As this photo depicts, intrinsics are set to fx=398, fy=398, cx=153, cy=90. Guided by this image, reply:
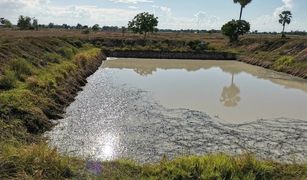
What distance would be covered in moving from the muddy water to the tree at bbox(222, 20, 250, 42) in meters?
42.3

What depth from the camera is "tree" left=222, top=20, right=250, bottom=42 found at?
2805 inches

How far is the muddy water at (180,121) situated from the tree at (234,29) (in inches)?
1665

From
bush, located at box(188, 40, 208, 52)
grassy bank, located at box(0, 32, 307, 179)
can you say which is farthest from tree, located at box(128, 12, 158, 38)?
grassy bank, located at box(0, 32, 307, 179)

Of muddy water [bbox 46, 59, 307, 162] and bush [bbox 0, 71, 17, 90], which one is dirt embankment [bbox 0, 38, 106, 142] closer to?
bush [bbox 0, 71, 17, 90]

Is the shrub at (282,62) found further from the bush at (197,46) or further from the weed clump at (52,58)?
the weed clump at (52,58)

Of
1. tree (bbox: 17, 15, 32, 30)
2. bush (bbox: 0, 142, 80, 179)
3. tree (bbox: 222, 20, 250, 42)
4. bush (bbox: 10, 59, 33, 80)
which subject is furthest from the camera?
tree (bbox: 17, 15, 32, 30)

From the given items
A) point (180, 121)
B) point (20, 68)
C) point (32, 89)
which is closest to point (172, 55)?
point (20, 68)

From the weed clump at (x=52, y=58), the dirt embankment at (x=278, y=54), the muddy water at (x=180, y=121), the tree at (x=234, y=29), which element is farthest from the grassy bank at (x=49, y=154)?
the tree at (x=234, y=29)

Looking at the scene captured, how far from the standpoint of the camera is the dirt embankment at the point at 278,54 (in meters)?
39.8

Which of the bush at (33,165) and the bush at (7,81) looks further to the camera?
the bush at (7,81)

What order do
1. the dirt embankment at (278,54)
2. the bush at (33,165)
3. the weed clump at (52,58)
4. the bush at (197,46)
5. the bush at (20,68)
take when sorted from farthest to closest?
the bush at (197,46) < the dirt embankment at (278,54) < the weed clump at (52,58) < the bush at (20,68) < the bush at (33,165)

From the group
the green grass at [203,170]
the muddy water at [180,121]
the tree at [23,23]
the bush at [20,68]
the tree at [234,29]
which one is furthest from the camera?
the tree at [23,23]

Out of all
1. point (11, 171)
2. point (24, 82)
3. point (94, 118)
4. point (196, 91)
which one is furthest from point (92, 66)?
point (11, 171)

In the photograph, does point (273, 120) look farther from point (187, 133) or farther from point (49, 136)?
point (49, 136)
